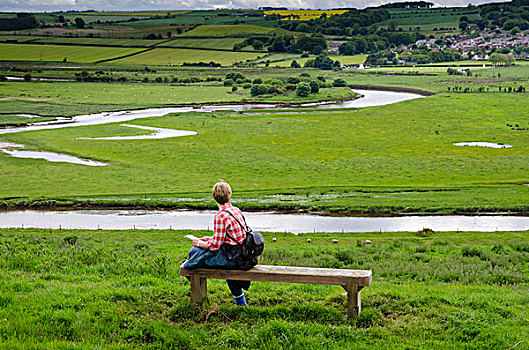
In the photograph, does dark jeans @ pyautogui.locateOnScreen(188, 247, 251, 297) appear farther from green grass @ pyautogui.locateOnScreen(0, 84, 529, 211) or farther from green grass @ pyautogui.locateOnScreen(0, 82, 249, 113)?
green grass @ pyautogui.locateOnScreen(0, 82, 249, 113)

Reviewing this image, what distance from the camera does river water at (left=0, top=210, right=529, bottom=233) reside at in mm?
29406

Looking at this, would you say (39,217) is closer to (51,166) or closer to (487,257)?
(51,166)

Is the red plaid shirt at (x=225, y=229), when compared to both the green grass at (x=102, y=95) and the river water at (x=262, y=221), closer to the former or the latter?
the river water at (x=262, y=221)

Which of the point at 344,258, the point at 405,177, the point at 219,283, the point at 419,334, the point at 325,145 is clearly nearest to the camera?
the point at 419,334

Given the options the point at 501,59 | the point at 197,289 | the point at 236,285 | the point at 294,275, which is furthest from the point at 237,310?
the point at 501,59

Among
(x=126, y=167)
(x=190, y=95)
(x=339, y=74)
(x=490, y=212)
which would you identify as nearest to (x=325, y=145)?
(x=126, y=167)

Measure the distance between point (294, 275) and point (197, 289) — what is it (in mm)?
1856

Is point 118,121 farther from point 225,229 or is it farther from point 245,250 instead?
point 245,250

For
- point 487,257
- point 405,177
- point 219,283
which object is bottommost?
point 405,177

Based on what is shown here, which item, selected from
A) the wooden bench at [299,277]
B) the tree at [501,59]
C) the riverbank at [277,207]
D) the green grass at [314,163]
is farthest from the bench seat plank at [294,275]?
the tree at [501,59]

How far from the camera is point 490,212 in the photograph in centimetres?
3247

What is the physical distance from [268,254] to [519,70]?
177781 mm

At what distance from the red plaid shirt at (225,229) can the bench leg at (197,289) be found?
0.66 metres

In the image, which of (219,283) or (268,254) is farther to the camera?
(268,254)
